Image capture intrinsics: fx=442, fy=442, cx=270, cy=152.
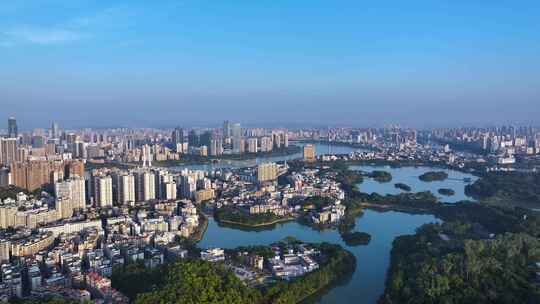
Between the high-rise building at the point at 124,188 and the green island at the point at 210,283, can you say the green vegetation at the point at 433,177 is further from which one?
the high-rise building at the point at 124,188

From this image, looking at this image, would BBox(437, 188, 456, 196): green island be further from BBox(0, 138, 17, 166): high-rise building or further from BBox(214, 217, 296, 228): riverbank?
BBox(0, 138, 17, 166): high-rise building

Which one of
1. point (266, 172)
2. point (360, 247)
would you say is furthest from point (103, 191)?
point (360, 247)

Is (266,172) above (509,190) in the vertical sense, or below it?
above

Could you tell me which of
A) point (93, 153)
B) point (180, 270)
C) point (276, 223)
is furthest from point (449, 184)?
point (93, 153)

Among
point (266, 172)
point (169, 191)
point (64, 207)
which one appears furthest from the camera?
point (266, 172)

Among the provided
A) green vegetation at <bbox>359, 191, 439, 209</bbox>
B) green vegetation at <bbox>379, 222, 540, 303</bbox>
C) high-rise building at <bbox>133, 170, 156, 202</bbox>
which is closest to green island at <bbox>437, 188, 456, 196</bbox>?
green vegetation at <bbox>359, 191, 439, 209</bbox>

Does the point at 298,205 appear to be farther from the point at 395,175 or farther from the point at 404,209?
the point at 395,175

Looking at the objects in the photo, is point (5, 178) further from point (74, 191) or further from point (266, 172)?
point (266, 172)
